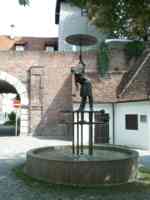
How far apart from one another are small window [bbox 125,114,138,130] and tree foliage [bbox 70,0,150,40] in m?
9.82

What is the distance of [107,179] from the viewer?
764 centimetres

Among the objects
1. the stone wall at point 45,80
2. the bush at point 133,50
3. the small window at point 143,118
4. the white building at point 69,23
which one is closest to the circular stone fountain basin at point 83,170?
the small window at point 143,118

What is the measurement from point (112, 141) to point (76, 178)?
11.9 metres

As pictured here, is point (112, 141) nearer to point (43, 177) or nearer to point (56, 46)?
point (43, 177)

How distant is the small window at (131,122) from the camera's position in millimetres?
17766

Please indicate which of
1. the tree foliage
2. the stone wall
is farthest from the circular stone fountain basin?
the stone wall

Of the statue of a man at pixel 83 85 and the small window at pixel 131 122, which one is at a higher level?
the statue of a man at pixel 83 85

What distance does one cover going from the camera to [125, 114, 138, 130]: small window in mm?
17766

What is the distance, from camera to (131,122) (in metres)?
18.0

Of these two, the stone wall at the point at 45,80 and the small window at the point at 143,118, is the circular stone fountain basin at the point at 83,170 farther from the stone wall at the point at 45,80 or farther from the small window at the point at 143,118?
the stone wall at the point at 45,80

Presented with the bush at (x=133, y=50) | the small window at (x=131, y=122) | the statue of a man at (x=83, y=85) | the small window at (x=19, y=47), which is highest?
the small window at (x=19, y=47)

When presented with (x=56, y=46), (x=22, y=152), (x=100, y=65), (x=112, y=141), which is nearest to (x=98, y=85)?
(x=100, y=65)

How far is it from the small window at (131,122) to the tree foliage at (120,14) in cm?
982

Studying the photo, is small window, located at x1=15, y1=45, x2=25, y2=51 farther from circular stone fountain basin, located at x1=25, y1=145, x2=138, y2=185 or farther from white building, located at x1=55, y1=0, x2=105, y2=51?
circular stone fountain basin, located at x1=25, y1=145, x2=138, y2=185
